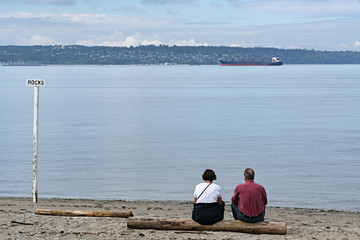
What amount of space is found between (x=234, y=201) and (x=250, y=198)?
38 cm

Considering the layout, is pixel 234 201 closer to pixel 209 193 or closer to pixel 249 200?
pixel 249 200

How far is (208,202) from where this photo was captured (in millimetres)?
11070

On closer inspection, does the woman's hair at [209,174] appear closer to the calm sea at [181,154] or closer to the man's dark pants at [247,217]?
the man's dark pants at [247,217]

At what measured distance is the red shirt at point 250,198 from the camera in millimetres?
10844

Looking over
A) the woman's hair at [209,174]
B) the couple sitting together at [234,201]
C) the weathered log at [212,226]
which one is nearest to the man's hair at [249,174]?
the couple sitting together at [234,201]

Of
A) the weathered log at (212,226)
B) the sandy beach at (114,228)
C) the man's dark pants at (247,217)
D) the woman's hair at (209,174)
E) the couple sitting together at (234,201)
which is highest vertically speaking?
the woman's hair at (209,174)

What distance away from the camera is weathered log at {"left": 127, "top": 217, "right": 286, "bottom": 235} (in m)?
11.2

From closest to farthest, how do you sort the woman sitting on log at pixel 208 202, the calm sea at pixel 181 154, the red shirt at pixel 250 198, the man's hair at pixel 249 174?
the man's hair at pixel 249 174 → the red shirt at pixel 250 198 → the woman sitting on log at pixel 208 202 → the calm sea at pixel 181 154

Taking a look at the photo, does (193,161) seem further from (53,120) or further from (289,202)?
(53,120)

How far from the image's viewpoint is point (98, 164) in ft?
89.0

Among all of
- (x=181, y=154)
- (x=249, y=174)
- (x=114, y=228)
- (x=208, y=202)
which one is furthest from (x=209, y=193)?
(x=181, y=154)

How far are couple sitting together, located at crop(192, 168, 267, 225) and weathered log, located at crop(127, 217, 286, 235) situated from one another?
87 mm

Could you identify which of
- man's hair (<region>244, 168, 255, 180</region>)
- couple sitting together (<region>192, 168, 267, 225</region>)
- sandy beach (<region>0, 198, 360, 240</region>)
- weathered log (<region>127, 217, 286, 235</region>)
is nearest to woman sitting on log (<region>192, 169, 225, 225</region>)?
couple sitting together (<region>192, 168, 267, 225</region>)

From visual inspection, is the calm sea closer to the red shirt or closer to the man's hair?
the red shirt
